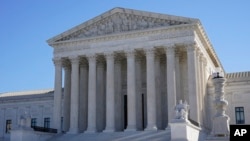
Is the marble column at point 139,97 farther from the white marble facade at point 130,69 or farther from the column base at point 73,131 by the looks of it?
the column base at point 73,131

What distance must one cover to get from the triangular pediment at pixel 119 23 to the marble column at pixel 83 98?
15.1ft

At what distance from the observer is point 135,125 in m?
36.0

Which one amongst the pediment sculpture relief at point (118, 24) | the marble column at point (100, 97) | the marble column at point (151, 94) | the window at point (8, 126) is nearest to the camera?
the marble column at point (151, 94)

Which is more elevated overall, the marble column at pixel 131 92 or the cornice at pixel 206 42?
the cornice at pixel 206 42

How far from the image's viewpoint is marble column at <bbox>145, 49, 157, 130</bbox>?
35.2m

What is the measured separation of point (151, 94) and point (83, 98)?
10.8 meters

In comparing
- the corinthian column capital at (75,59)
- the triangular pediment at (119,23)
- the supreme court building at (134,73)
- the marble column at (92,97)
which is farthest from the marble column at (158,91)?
the corinthian column capital at (75,59)

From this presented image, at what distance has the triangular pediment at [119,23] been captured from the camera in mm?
36812

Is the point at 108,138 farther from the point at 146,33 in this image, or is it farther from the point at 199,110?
the point at 146,33

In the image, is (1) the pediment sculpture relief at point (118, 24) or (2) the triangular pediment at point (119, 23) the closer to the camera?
(2) the triangular pediment at point (119, 23)

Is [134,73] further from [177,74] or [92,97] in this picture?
[92,97]

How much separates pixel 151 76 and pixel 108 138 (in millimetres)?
8285

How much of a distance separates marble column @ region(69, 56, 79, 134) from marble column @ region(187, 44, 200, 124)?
44.8 feet

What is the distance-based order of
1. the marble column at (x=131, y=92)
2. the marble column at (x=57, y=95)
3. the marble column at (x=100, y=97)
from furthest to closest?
the marble column at (x=100, y=97) < the marble column at (x=57, y=95) < the marble column at (x=131, y=92)
